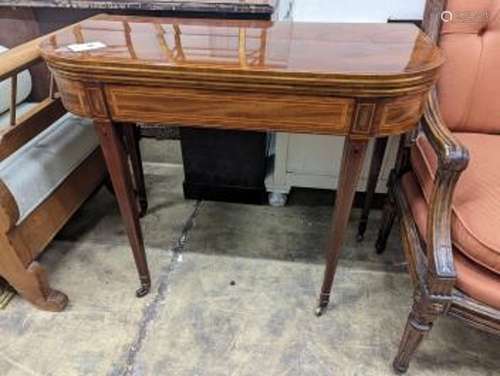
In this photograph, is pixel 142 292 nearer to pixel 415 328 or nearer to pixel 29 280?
pixel 29 280

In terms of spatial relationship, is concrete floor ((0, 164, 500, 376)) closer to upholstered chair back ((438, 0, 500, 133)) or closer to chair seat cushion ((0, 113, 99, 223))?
chair seat cushion ((0, 113, 99, 223))

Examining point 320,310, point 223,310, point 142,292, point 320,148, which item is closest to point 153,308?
point 142,292

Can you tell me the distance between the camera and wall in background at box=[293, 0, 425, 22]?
1257mm

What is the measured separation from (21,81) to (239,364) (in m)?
1.27

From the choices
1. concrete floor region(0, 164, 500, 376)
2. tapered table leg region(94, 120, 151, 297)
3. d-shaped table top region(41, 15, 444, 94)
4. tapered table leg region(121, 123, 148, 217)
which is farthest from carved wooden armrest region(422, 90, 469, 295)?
tapered table leg region(121, 123, 148, 217)

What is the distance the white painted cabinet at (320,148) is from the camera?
49.9 inches

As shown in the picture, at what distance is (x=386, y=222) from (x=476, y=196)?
1.54 feet

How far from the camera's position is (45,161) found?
1201mm

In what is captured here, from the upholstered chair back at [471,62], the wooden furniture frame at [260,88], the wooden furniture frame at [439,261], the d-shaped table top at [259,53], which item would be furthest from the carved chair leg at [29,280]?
the upholstered chair back at [471,62]

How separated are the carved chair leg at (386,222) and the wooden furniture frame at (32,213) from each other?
1.06 metres

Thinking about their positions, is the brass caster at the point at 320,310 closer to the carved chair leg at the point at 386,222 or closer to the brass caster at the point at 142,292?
the carved chair leg at the point at 386,222

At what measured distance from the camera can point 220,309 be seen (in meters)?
1.25

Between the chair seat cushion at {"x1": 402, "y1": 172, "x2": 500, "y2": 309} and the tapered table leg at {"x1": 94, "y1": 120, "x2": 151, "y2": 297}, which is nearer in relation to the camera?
the chair seat cushion at {"x1": 402, "y1": 172, "x2": 500, "y2": 309}

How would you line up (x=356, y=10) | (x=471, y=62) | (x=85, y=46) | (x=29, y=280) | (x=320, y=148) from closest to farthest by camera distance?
(x=85, y=46) < (x=471, y=62) < (x=29, y=280) < (x=356, y=10) < (x=320, y=148)
